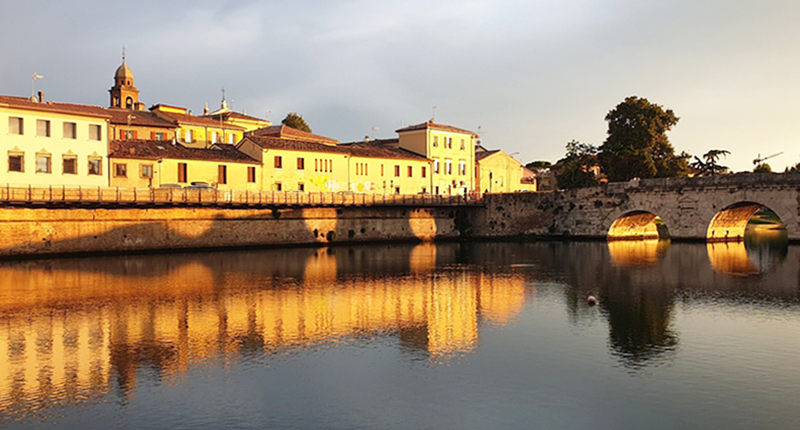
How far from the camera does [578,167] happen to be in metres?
93.7

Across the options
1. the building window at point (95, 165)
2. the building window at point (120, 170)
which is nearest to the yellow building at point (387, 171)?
the building window at point (120, 170)

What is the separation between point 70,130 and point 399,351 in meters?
47.7

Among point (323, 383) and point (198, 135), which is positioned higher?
point (198, 135)

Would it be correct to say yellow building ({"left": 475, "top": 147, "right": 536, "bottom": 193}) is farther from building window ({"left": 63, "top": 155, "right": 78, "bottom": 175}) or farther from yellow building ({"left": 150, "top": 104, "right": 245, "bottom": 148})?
building window ({"left": 63, "top": 155, "right": 78, "bottom": 175})

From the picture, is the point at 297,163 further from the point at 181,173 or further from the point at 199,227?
the point at 199,227

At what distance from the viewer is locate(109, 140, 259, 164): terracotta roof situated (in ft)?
213

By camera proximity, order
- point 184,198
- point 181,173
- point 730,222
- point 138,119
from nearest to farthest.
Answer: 1. point 184,198
2. point 181,173
3. point 730,222
4. point 138,119

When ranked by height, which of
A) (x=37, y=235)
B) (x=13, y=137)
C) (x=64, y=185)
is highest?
(x=13, y=137)

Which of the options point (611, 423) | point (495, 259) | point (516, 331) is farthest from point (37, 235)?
point (611, 423)

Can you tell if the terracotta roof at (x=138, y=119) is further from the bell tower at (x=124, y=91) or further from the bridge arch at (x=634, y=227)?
the bridge arch at (x=634, y=227)

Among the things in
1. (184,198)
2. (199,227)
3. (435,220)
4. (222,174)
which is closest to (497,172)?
(435,220)

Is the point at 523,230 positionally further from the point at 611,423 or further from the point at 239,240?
the point at 611,423

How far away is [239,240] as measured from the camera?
2618 inches

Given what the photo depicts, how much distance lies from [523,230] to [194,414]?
231 ft
